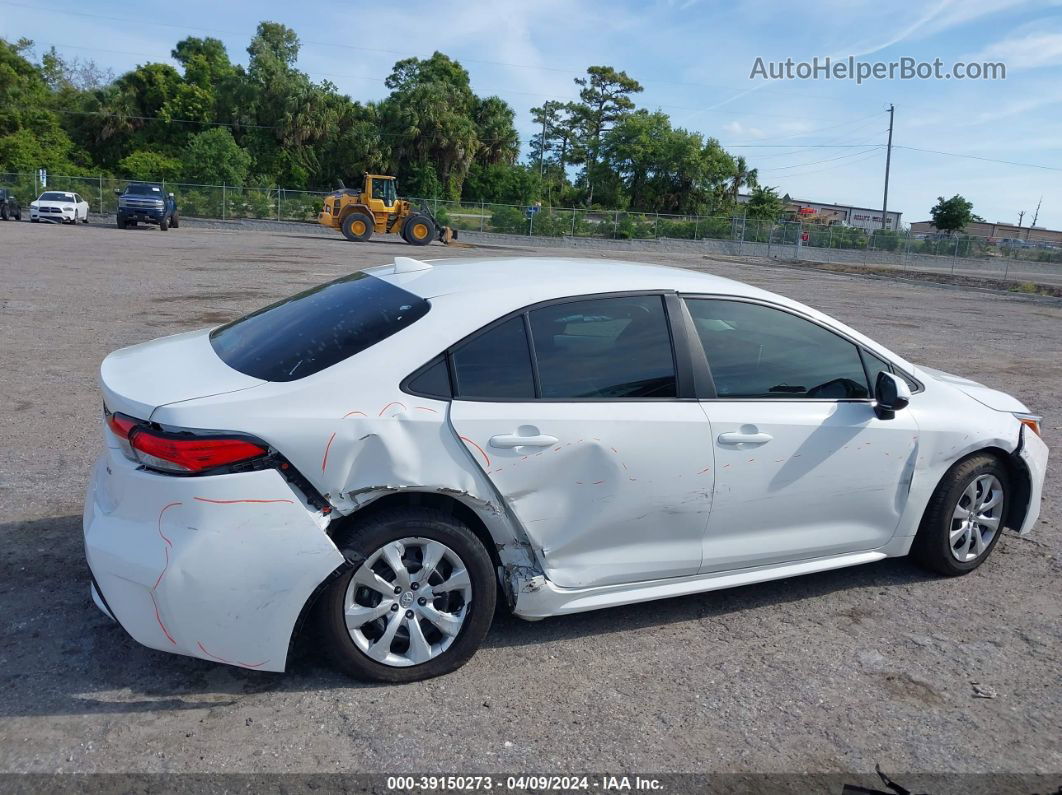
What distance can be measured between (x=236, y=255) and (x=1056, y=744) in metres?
23.3

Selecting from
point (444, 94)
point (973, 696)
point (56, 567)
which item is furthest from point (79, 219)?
point (973, 696)

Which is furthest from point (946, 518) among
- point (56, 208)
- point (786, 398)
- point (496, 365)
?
point (56, 208)

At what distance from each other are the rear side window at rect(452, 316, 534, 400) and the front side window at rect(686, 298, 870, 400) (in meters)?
0.85

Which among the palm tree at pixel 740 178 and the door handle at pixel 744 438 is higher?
the palm tree at pixel 740 178

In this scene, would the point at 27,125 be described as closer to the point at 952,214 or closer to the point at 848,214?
the point at 952,214

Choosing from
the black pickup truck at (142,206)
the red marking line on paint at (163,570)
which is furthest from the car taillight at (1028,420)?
the black pickup truck at (142,206)

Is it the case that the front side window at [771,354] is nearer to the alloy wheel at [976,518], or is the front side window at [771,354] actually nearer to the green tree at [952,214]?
the alloy wheel at [976,518]

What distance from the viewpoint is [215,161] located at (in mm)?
51656

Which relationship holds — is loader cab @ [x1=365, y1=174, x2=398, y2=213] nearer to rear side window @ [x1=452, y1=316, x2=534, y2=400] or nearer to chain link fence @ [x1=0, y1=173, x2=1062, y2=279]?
chain link fence @ [x1=0, y1=173, x2=1062, y2=279]

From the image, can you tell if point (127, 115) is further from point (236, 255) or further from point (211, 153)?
point (236, 255)

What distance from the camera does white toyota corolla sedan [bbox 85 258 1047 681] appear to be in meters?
3.01

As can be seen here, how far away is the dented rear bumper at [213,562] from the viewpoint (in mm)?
2943

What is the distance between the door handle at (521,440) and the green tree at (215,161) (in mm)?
52705

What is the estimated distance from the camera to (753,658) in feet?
12.0
